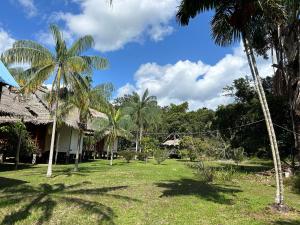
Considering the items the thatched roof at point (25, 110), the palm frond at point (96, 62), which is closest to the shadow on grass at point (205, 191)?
the palm frond at point (96, 62)

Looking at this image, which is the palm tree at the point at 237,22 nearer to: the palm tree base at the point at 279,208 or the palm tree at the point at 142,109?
the palm tree base at the point at 279,208

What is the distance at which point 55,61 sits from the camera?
54.7ft

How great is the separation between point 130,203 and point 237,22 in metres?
6.39

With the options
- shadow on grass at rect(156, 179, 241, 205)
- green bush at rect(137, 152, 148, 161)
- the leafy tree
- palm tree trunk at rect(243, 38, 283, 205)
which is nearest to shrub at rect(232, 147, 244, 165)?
green bush at rect(137, 152, 148, 161)

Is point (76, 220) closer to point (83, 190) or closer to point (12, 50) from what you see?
point (83, 190)

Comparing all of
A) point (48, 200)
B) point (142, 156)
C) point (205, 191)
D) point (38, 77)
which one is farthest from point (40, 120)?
point (48, 200)

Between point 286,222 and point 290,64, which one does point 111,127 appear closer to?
point 290,64

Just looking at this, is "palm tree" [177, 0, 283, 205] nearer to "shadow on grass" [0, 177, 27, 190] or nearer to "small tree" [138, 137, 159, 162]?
"shadow on grass" [0, 177, 27, 190]

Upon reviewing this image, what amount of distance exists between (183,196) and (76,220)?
4.66m

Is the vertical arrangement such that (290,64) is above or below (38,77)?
above

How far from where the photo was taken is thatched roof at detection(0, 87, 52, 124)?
64.7ft

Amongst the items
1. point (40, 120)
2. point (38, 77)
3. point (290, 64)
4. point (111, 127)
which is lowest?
point (40, 120)

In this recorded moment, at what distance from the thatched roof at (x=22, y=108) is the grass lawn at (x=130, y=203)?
222 inches

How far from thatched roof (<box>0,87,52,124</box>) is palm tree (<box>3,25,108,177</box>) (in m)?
3.18
